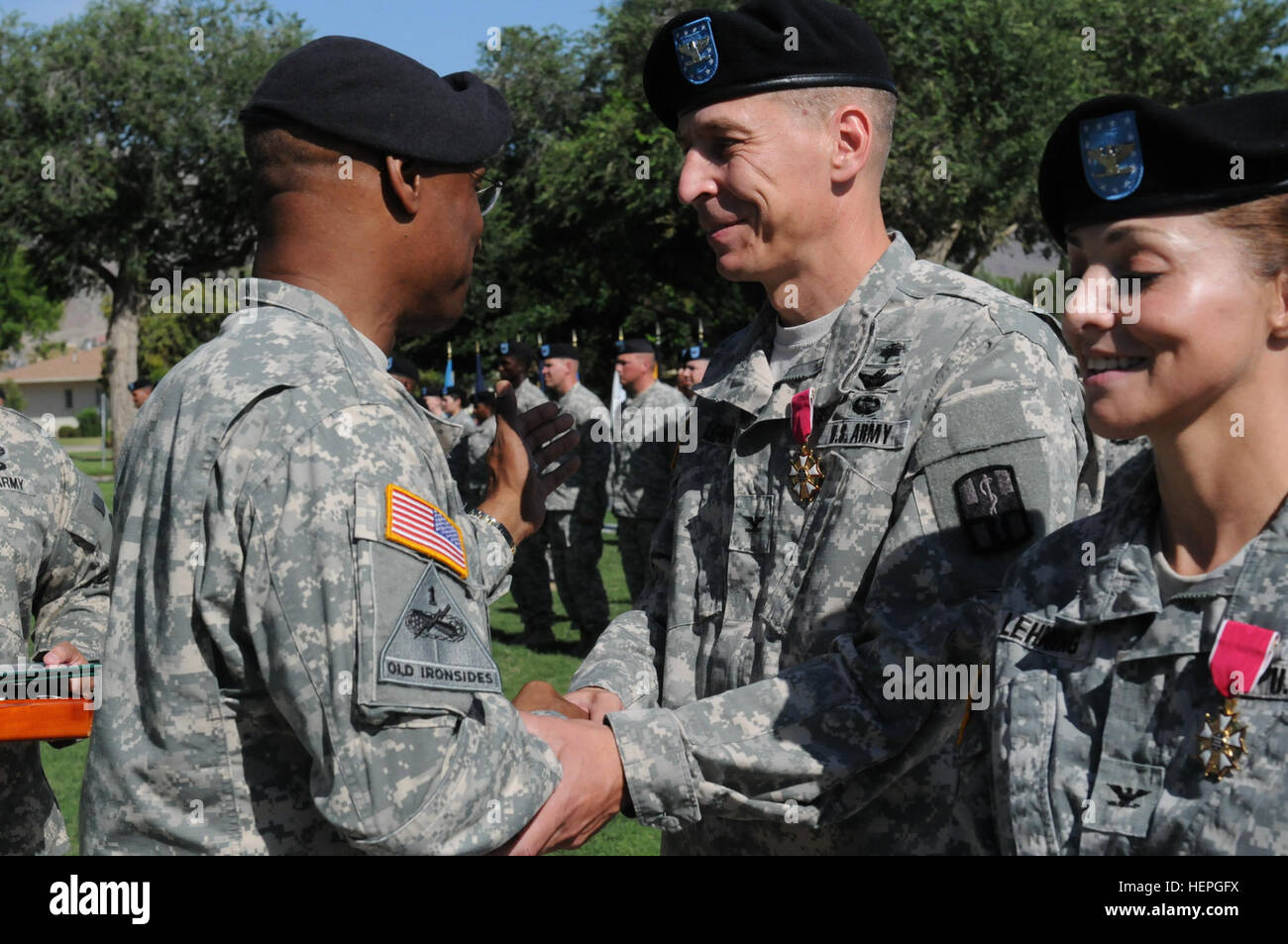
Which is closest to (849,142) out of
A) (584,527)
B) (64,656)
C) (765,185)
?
(765,185)

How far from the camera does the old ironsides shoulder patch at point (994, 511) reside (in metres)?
2.52

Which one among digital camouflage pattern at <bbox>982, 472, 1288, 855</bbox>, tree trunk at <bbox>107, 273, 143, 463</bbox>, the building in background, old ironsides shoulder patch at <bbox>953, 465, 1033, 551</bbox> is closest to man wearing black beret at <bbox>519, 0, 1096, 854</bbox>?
old ironsides shoulder patch at <bbox>953, 465, 1033, 551</bbox>

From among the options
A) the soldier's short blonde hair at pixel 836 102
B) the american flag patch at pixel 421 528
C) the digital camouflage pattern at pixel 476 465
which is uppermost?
the digital camouflage pattern at pixel 476 465

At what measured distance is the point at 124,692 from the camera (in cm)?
229

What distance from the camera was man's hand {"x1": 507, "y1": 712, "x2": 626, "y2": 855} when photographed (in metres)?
2.48

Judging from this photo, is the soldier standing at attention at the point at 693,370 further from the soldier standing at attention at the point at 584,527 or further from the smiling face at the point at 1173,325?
the smiling face at the point at 1173,325

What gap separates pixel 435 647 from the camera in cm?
216

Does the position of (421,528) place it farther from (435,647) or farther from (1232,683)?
(1232,683)

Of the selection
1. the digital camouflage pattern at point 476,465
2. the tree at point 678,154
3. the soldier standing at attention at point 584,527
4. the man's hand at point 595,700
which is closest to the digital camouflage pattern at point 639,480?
the soldier standing at attention at point 584,527

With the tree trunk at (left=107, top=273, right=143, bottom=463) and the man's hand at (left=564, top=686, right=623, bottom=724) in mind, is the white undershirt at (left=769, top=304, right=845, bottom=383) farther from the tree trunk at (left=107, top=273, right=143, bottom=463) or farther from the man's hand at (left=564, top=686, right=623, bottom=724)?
the tree trunk at (left=107, top=273, right=143, bottom=463)

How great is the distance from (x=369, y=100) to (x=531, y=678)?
8.16 metres

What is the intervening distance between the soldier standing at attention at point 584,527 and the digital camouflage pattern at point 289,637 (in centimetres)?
977

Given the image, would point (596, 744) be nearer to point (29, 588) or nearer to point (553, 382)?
point (29, 588)
